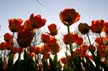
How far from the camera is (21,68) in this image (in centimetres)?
288

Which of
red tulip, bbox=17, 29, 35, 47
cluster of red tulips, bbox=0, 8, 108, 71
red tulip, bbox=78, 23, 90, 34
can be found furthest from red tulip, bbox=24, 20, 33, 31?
red tulip, bbox=78, 23, 90, 34

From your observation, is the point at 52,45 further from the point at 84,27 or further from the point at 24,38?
the point at 24,38

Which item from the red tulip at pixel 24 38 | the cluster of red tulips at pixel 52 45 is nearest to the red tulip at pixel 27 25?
the cluster of red tulips at pixel 52 45

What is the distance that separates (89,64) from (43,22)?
3.41 feet

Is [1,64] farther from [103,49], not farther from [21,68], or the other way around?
[103,49]

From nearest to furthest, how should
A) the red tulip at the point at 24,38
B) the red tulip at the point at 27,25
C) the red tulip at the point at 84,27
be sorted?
the red tulip at the point at 24,38 < the red tulip at the point at 27,25 < the red tulip at the point at 84,27

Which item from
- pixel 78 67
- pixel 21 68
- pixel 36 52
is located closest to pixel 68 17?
pixel 78 67

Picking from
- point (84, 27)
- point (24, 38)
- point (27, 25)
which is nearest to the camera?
point (24, 38)

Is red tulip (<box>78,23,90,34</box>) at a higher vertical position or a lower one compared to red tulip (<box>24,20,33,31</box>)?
lower

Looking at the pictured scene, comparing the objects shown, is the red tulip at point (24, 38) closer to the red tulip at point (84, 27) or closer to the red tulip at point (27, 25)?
the red tulip at point (27, 25)

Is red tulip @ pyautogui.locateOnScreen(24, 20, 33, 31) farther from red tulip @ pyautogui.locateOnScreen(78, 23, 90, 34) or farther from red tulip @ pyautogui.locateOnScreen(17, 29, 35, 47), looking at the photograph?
red tulip @ pyautogui.locateOnScreen(78, 23, 90, 34)

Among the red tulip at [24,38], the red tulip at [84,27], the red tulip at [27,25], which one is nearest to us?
the red tulip at [24,38]

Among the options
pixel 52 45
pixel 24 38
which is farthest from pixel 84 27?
pixel 24 38

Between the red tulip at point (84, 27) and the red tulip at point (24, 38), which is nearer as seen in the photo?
the red tulip at point (24, 38)
